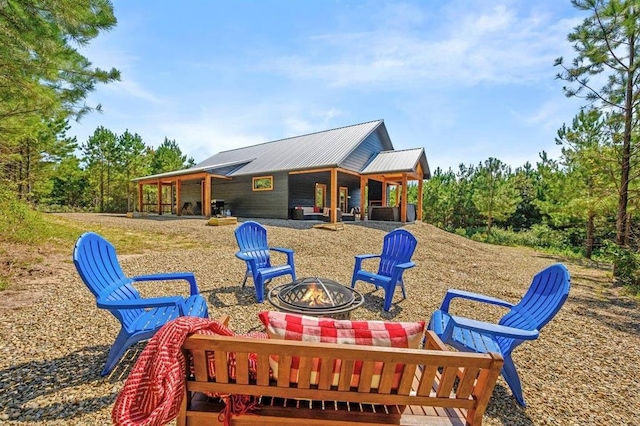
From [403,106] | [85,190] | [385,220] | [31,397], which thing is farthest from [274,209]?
[85,190]

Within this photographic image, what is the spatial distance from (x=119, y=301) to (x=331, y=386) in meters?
1.76

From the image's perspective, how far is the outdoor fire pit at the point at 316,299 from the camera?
7.20 ft

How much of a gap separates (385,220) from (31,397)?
11944mm

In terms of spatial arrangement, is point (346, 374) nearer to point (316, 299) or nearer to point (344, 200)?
point (316, 299)

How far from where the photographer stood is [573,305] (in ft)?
15.6

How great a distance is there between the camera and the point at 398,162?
508 inches

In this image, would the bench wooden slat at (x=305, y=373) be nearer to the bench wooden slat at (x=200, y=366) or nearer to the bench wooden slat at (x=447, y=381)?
the bench wooden slat at (x=200, y=366)

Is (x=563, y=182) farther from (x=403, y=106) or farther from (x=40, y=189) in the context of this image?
(x=40, y=189)

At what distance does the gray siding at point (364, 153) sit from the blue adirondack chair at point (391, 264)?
804 cm

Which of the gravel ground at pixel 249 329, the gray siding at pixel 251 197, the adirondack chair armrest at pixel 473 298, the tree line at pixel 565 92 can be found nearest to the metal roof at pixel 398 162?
the gray siding at pixel 251 197

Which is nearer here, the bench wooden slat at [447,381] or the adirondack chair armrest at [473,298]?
the bench wooden slat at [447,381]

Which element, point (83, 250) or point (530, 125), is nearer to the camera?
point (83, 250)

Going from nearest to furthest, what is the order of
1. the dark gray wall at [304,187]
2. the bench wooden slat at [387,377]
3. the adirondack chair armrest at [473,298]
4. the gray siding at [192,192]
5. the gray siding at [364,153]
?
the bench wooden slat at [387,377], the adirondack chair armrest at [473,298], the gray siding at [364,153], the dark gray wall at [304,187], the gray siding at [192,192]

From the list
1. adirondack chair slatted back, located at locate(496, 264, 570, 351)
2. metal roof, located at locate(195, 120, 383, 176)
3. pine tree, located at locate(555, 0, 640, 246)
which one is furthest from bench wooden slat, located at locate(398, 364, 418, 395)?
metal roof, located at locate(195, 120, 383, 176)
